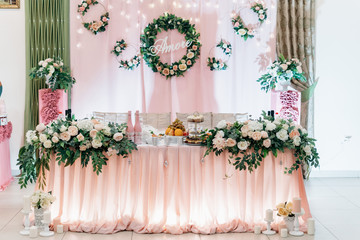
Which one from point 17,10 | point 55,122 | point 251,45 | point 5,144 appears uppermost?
point 17,10

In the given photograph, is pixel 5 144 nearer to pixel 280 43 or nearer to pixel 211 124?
pixel 211 124

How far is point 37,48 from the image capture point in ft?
21.0

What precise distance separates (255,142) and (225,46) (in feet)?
9.01

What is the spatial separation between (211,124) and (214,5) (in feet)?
5.67

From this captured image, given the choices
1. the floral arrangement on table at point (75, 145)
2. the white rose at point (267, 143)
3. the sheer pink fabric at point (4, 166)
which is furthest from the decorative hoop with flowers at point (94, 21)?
the white rose at point (267, 143)

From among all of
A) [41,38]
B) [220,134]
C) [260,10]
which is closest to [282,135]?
[220,134]

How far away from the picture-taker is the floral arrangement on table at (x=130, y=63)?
6.46 metres

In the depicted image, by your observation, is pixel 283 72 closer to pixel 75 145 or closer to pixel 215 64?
pixel 215 64

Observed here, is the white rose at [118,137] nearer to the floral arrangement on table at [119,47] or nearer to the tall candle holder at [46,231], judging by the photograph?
the tall candle holder at [46,231]

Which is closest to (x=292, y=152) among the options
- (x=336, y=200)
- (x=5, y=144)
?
(x=336, y=200)

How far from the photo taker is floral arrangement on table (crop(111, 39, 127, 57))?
6.43 metres

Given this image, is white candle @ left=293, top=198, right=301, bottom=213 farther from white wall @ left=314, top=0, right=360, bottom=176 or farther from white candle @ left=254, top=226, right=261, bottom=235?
→ white wall @ left=314, top=0, right=360, bottom=176

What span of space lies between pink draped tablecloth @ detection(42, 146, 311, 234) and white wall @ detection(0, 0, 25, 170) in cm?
276

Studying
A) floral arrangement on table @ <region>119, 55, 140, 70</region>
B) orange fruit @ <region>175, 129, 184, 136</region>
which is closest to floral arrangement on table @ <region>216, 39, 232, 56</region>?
floral arrangement on table @ <region>119, 55, 140, 70</region>
